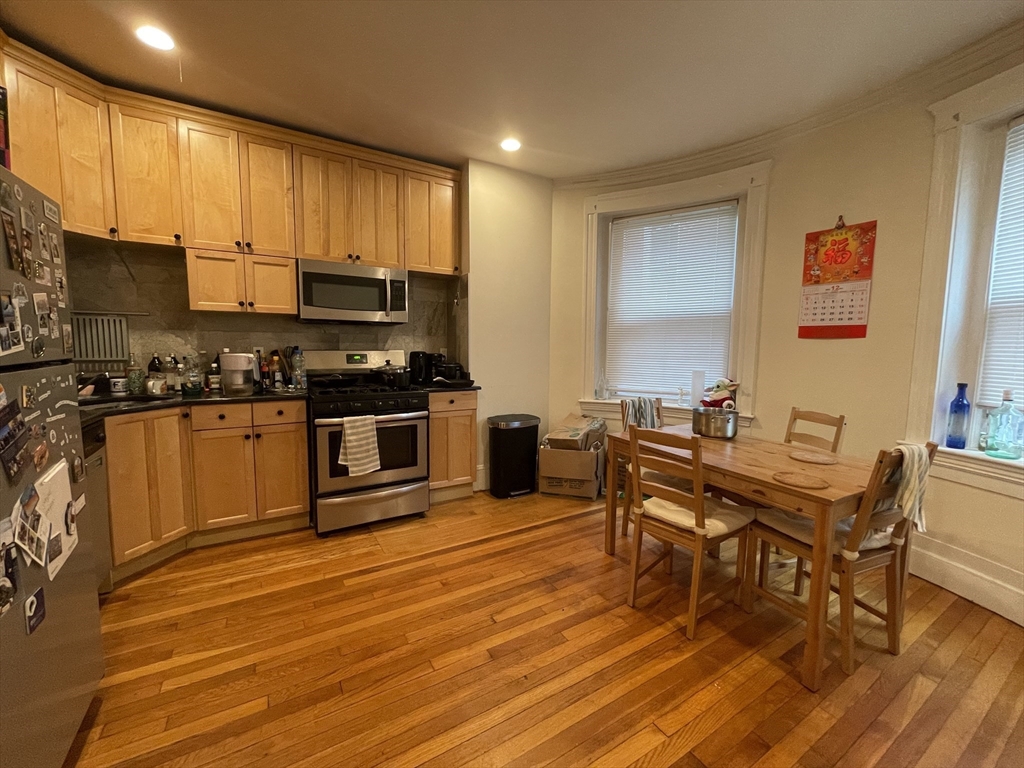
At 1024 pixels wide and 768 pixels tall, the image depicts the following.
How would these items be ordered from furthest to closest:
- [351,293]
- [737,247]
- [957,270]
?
[737,247] < [351,293] < [957,270]

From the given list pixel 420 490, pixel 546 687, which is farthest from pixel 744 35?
pixel 420 490

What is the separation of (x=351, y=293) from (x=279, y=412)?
0.99 meters

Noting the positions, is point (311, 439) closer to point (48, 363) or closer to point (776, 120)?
point (48, 363)

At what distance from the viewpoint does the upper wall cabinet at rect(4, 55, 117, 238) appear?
1981 millimetres

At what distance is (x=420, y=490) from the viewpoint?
3.08 m

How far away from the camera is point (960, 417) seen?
224cm

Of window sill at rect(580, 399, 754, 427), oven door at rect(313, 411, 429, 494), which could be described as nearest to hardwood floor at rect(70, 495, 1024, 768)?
oven door at rect(313, 411, 429, 494)

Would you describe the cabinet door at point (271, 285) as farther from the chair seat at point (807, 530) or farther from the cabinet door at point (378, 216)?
the chair seat at point (807, 530)

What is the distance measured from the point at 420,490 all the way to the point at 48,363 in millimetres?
2138

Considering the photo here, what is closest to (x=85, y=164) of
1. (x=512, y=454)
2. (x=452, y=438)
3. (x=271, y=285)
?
(x=271, y=285)

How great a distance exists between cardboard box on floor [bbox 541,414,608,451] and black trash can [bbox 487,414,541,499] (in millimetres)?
175

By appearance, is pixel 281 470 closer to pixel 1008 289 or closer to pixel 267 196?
pixel 267 196

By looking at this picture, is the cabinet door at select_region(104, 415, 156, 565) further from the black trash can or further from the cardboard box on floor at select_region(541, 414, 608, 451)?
the cardboard box on floor at select_region(541, 414, 608, 451)

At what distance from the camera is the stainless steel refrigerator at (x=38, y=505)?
98 centimetres
